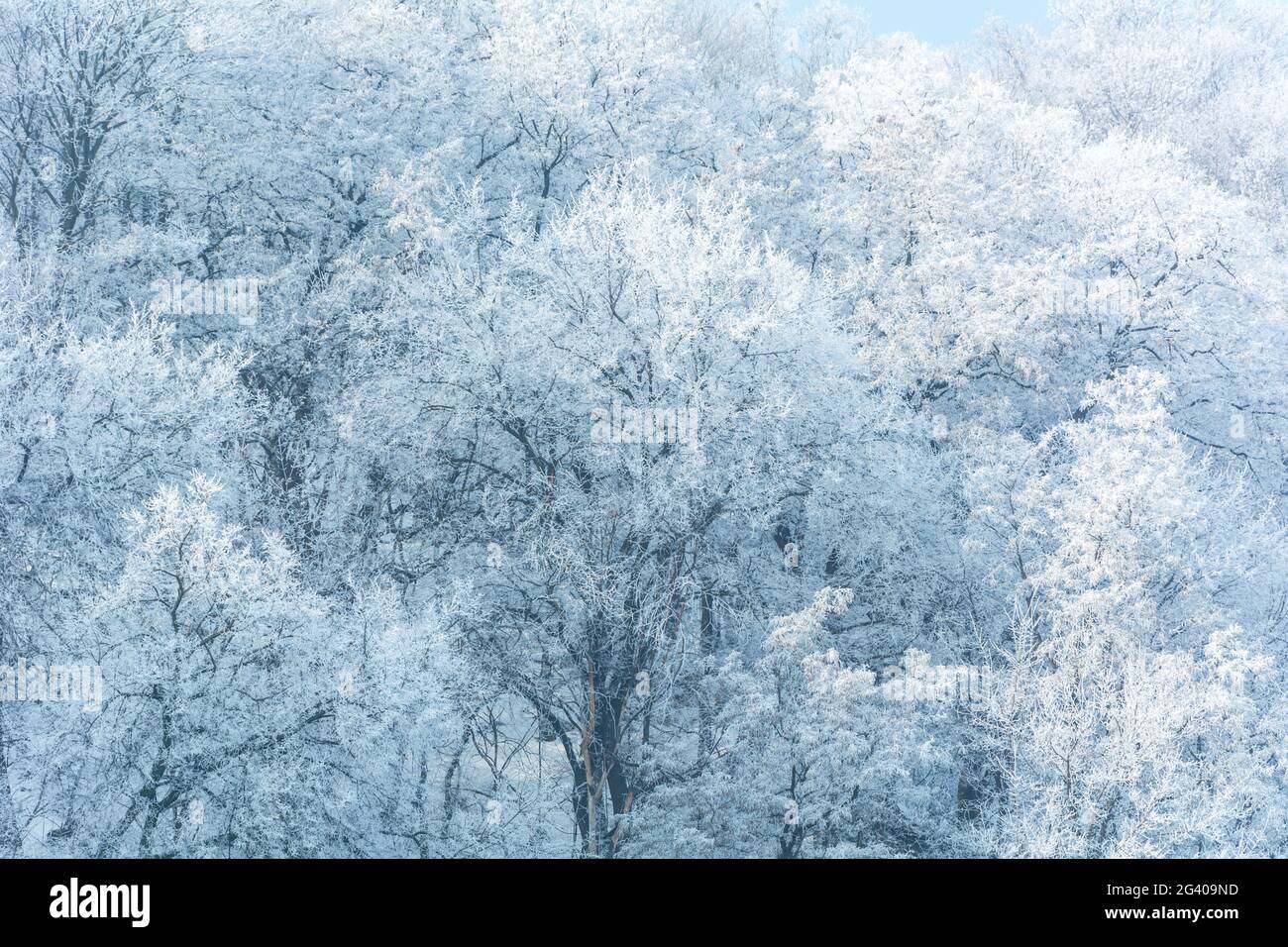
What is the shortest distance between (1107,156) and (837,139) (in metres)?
7.18

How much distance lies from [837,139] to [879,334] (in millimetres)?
7642

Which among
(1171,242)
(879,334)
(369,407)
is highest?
(1171,242)

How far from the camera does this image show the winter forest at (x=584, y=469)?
22.5 m

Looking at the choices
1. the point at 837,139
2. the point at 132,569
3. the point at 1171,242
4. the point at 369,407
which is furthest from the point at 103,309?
the point at 1171,242

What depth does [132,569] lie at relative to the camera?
2144 centimetres

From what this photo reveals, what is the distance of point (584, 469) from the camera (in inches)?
1068

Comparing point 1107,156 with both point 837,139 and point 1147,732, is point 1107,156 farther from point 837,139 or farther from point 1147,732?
point 1147,732

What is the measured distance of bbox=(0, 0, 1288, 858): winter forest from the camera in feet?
74.0

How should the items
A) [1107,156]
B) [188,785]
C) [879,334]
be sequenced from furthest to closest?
[1107,156] < [879,334] < [188,785]

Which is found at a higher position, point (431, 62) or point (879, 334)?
point (431, 62)
